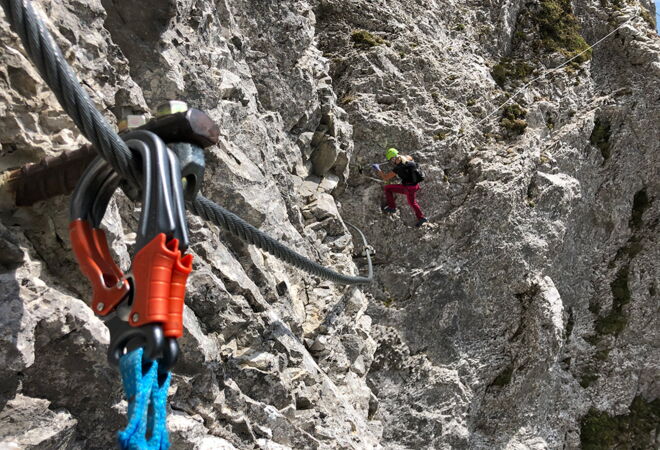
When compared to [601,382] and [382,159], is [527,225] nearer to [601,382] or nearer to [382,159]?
[382,159]

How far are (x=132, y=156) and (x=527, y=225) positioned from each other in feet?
43.6

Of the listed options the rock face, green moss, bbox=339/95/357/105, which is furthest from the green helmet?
green moss, bbox=339/95/357/105

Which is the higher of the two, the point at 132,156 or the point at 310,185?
the point at 310,185

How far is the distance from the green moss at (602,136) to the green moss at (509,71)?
2880mm

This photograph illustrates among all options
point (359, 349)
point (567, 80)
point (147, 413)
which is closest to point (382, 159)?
point (359, 349)

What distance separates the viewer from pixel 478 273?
46.7 feet

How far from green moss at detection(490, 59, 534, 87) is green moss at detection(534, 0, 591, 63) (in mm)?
1340

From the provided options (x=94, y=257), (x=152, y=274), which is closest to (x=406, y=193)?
(x=94, y=257)

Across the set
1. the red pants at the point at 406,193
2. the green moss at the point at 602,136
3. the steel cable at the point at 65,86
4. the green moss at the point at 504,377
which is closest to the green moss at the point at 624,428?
the green moss at the point at 504,377

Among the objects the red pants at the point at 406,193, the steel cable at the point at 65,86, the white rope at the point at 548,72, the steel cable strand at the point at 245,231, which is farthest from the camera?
the white rope at the point at 548,72

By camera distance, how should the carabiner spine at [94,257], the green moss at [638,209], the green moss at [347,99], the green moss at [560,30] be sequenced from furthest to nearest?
1. the green moss at [560,30]
2. the green moss at [638,209]
3. the green moss at [347,99]
4. the carabiner spine at [94,257]

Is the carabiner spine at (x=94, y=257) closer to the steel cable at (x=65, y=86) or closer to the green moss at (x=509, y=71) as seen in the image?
the steel cable at (x=65, y=86)

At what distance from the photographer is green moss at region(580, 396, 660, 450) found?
15.9 metres

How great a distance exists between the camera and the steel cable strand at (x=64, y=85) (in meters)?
3.35
